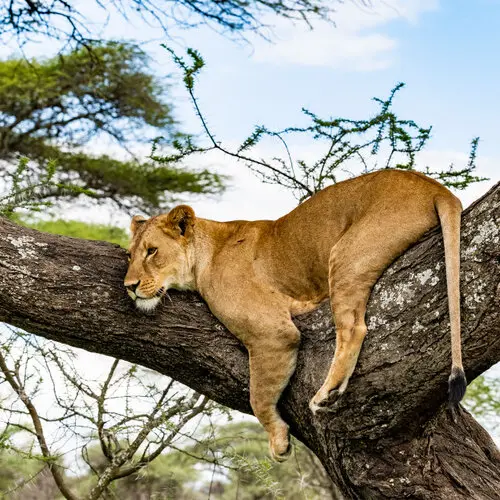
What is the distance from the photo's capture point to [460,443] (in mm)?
3936

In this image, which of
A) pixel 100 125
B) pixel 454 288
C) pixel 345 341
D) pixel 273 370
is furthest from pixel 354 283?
pixel 100 125

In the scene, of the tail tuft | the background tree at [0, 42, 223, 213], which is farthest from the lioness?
the background tree at [0, 42, 223, 213]

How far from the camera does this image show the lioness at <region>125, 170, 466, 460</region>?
3441mm

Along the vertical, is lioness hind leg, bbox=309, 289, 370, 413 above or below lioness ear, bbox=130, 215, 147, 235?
below

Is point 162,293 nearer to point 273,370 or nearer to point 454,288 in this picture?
point 273,370

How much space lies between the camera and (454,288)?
3188 millimetres

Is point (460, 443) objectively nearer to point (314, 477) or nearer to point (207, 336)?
point (207, 336)

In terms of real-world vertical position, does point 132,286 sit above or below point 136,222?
below

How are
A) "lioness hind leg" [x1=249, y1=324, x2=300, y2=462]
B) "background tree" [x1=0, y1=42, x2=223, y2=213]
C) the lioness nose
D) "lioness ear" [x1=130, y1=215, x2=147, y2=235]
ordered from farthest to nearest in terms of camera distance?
"background tree" [x1=0, y1=42, x2=223, y2=213] < "lioness ear" [x1=130, y1=215, x2=147, y2=235] < the lioness nose < "lioness hind leg" [x1=249, y1=324, x2=300, y2=462]

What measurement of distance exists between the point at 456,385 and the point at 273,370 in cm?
85

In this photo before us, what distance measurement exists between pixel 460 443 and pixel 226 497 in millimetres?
7684

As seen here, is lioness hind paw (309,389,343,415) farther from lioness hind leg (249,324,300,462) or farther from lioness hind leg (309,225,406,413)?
lioness hind leg (249,324,300,462)

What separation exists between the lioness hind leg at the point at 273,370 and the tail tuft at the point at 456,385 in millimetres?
760

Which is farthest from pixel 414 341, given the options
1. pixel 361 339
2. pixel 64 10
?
A: pixel 64 10
